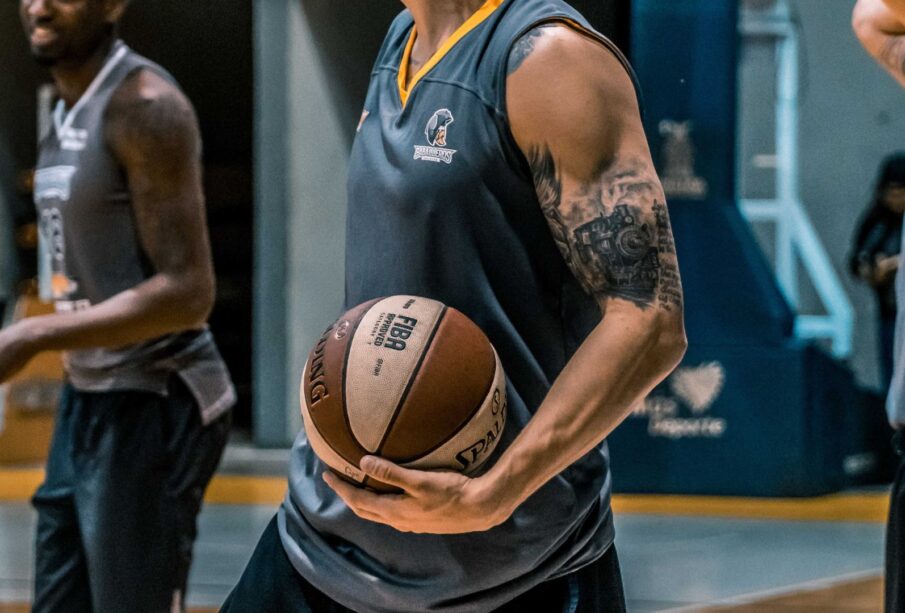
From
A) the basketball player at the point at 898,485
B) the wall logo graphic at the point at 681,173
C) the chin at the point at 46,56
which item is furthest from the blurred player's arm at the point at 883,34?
the wall logo graphic at the point at 681,173

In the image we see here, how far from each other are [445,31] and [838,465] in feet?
21.7

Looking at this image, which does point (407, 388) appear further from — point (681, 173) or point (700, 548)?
point (681, 173)

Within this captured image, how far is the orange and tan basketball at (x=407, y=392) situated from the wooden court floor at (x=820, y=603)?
11.4 feet

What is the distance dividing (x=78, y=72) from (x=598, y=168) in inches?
71.1

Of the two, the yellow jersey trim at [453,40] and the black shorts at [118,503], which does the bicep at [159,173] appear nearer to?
the black shorts at [118,503]

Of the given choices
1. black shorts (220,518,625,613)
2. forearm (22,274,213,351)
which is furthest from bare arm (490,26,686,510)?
forearm (22,274,213,351)

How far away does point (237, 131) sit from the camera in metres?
11.7

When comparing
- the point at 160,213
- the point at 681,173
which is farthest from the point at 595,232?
the point at 681,173

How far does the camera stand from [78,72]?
348 centimetres

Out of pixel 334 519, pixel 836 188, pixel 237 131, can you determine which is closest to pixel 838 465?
pixel 836 188

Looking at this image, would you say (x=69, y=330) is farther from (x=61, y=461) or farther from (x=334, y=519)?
(x=334, y=519)

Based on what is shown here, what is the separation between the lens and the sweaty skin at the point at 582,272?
6.38ft

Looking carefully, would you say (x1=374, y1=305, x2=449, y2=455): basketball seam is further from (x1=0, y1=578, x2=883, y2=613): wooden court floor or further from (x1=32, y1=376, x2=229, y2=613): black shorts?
(x1=0, y1=578, x2=883, y2=613): wooden court floor

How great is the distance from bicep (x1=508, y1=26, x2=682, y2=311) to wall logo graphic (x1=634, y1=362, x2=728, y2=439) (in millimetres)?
6195
